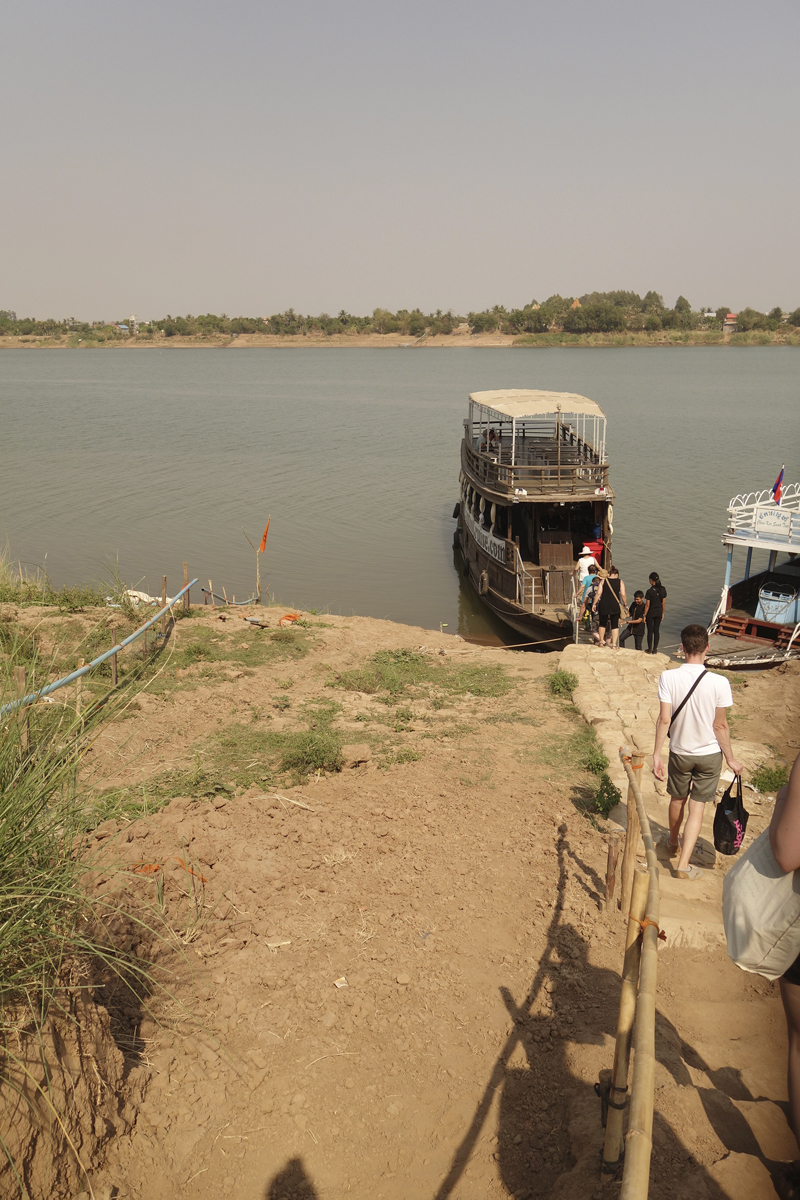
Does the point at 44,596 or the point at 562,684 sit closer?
the point at 562,684

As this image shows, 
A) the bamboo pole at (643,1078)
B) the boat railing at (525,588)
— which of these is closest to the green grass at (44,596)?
the boat railing at (525,588)

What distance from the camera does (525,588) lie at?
663 inches

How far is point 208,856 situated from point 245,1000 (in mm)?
1409

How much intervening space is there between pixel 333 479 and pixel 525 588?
62.4ft

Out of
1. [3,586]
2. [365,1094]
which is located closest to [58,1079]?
[365,1094]

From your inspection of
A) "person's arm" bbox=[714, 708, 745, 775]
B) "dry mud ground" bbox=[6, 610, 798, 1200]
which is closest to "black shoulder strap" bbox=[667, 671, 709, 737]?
"person's arm" bbox=[714, 708, 745, 775]

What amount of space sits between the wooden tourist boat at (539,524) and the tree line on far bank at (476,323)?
119 metres

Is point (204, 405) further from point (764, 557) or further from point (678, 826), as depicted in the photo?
point (678, 826)

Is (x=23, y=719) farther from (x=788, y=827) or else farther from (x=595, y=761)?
(x=595, y=761)

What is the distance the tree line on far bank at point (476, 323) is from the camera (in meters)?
129

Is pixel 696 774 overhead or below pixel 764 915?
below

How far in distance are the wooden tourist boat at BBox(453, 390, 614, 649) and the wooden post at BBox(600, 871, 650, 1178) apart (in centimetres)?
1163

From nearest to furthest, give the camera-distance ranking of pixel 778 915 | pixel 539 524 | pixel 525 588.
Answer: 1. pixel 778 915
2. pixel 525 588
3. pixel 539 524

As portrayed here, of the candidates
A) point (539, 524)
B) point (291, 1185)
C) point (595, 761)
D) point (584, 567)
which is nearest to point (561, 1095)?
point (291, 1185)
